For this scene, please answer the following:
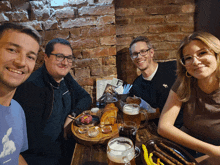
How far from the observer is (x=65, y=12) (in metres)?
1.12

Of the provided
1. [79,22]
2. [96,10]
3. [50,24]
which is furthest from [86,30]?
[50,24]

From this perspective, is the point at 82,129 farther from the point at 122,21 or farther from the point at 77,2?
the point at 122,21

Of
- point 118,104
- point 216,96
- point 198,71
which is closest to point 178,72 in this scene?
point 198,71

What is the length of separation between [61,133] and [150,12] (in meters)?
1.58

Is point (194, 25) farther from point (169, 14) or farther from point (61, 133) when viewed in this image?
point (61, 133)

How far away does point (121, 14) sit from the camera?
143 centimetres

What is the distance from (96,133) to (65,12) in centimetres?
108

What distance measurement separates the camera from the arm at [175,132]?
0.76 m

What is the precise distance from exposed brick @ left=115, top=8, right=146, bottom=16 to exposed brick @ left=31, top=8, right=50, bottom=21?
0.75 m

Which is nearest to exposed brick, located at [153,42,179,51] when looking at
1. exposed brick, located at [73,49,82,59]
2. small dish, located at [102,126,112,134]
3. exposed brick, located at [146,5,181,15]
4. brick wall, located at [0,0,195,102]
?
brick wall, located at [0,0,195,102]

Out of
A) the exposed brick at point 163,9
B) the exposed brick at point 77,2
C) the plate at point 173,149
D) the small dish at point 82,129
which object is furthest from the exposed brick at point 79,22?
the plate at point 173,149

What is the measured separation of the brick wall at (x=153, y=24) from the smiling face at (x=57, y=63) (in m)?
0.72

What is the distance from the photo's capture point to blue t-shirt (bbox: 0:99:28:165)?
558 mm

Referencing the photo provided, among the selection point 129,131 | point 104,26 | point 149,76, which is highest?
point 104,26
